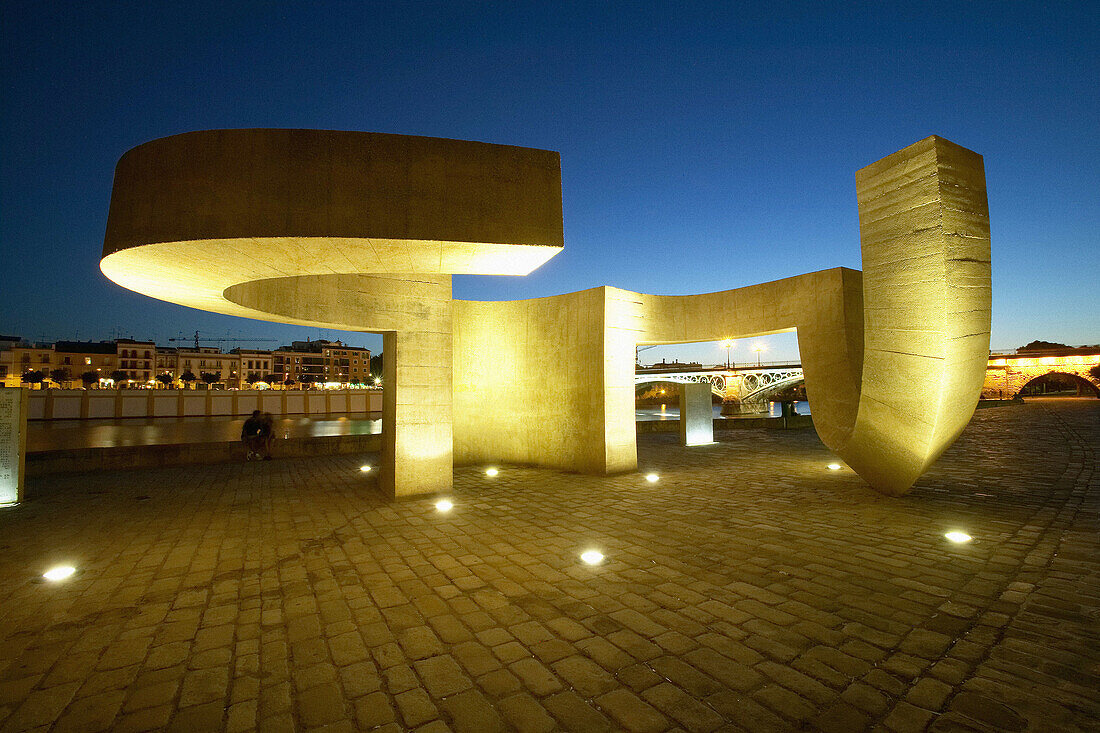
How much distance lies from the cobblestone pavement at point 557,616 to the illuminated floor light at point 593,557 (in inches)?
4.9

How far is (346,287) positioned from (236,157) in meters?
3.55

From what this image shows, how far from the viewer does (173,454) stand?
39.5ft

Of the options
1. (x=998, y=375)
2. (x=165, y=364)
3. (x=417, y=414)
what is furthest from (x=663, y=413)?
(x=165, y=364)

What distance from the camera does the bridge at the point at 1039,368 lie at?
61.1 metres

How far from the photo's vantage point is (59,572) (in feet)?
16.4

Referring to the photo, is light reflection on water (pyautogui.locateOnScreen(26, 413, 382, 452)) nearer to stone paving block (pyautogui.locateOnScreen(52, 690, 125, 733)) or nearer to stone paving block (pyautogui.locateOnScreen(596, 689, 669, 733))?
stone paving block (pyautogui.locateOnScreen(52, 690, 125, 733))

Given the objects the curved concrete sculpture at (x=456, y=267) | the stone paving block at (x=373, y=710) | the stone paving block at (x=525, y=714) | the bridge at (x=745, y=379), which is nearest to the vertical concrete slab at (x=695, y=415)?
the curved concrete sculpture at (x=456, y=267)

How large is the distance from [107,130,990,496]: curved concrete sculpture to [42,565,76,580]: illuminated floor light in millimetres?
3267

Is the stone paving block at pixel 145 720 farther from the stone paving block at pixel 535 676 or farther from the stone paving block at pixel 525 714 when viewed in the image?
the stone paving block at pixel 535 676

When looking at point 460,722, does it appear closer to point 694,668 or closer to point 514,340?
point 694,668

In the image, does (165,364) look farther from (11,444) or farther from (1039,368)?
(1039,368)

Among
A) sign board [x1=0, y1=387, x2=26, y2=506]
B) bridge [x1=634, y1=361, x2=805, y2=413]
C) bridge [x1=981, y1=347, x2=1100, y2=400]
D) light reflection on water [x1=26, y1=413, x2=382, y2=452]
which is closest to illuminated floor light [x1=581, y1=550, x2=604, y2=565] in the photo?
sign board [x1=0, y1=387, x2=26, y2=506]

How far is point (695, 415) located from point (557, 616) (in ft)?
42.7

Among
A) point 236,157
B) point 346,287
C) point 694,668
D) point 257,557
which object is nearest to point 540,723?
point 694,668
